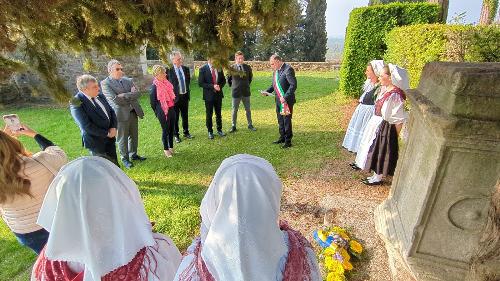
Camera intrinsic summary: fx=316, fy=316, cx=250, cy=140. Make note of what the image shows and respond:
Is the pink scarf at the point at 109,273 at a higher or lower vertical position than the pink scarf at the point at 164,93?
lower

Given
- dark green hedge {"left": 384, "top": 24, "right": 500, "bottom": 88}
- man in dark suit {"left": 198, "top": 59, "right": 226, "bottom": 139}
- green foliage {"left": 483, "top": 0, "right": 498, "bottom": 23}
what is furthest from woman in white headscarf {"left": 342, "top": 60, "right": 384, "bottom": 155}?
green foliage {"left": 483, "top": 0, "right": 498, "bottom": 23}

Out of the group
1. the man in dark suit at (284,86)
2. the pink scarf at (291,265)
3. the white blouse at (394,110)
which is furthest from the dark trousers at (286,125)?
the pink scarf at (291,265)

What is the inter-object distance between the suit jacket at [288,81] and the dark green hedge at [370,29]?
207 inches

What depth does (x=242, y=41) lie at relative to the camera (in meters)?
2.02

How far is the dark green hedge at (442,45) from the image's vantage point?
5.48 metres

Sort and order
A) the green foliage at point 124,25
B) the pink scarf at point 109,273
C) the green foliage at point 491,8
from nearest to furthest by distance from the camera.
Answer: the green foliage at point 124,25 < the pink scarf at point 109,273 < the green foliage at point 491,8

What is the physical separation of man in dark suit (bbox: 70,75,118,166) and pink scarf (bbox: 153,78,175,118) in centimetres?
154

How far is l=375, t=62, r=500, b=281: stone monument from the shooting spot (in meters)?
2.22

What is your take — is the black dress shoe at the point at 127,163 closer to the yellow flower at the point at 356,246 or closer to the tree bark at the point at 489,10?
the yellow flower at the point at 356,246

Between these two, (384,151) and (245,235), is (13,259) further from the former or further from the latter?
(384,151)

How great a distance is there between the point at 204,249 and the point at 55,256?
2.74ft

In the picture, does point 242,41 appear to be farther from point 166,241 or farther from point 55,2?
point 166,241

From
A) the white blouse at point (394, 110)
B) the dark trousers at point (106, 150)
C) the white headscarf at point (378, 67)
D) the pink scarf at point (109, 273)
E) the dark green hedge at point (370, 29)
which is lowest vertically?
the dark trousers at point (106, 150)

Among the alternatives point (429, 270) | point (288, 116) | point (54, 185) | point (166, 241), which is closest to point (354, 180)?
point (288, 116)
